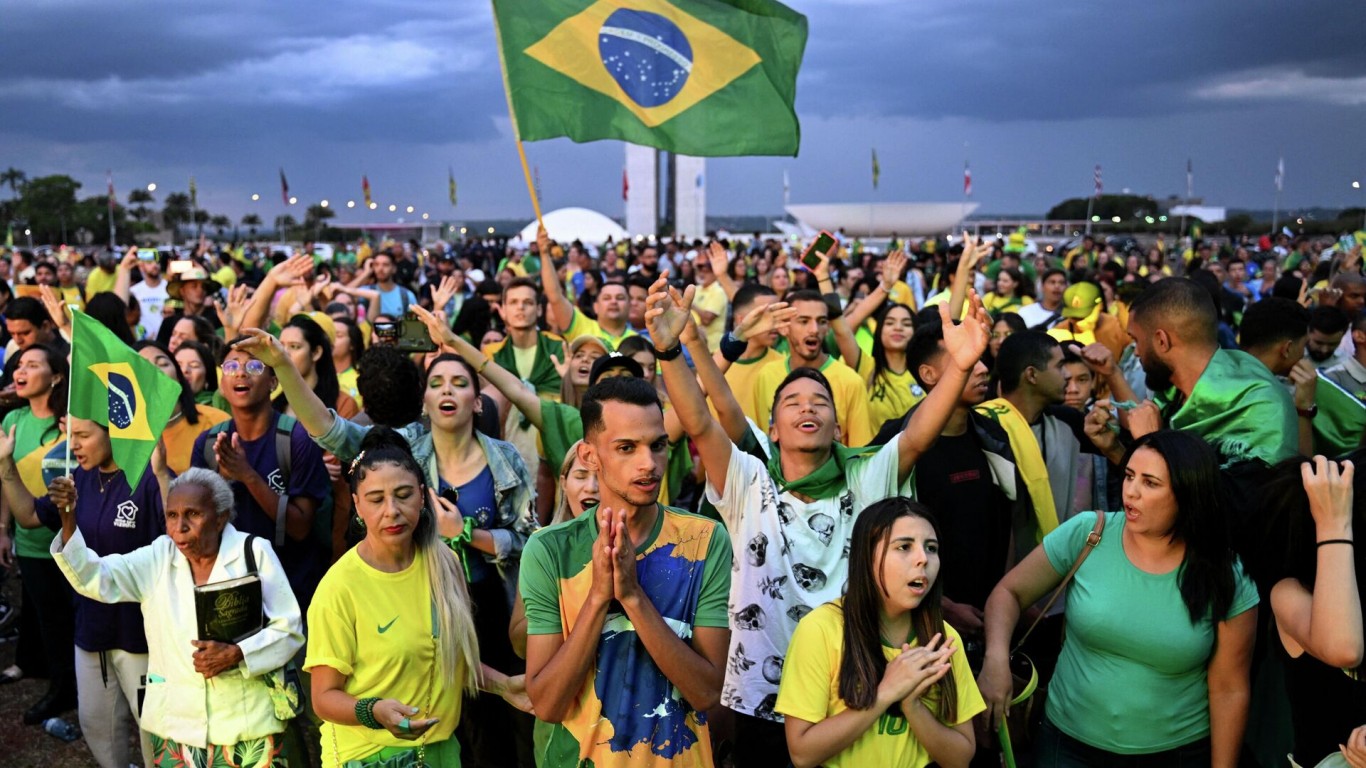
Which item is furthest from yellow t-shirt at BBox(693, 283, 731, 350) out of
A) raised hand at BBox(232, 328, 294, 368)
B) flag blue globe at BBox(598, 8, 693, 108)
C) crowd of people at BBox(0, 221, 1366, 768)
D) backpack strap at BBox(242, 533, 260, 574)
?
backpack strap at BBox(242, 533, 260, 574)

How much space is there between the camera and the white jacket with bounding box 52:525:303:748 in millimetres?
3922

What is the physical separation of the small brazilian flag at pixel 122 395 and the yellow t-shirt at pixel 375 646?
1.43m

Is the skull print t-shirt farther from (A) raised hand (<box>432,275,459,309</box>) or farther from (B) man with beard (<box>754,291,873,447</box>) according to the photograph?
(A) raised hand (<box>432,275,459,309</box>)

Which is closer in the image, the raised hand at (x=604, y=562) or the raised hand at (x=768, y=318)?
the raised hand at (x=604, y=562)

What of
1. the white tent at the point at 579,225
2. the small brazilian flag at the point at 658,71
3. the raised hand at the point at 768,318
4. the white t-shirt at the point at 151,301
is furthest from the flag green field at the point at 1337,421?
the white tent at the point at 579,225

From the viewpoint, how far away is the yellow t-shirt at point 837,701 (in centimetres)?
299

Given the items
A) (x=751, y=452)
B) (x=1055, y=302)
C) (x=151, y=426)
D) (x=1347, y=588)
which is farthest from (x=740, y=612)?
(x=1055, y=302)

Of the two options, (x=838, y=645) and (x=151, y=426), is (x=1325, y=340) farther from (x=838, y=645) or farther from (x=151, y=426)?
(x=151, y=426)

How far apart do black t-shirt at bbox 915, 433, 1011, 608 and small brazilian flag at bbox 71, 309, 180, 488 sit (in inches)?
121

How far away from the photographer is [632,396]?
2.95 metres

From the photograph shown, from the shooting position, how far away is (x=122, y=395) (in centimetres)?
448

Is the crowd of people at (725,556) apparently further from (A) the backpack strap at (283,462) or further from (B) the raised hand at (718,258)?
(B) the raised hand at (718,258)

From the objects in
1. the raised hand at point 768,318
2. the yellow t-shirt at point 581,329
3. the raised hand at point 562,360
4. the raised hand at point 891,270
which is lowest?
the raised hand at point 562,360

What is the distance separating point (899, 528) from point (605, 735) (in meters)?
0.97
